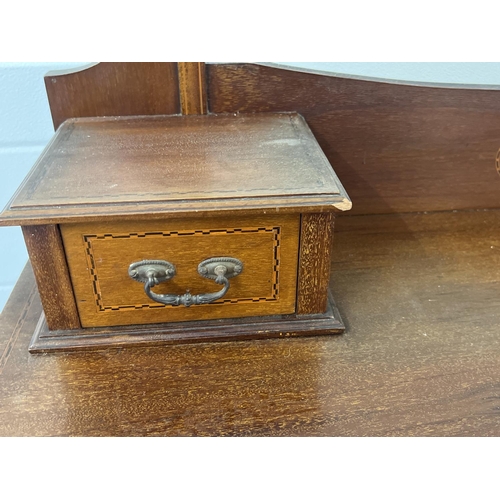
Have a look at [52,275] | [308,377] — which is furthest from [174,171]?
[308,377]

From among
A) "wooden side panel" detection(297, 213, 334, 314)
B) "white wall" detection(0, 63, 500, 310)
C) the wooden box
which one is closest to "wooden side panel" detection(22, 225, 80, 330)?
the wooden box

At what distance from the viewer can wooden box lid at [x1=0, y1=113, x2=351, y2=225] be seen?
1.77 ft

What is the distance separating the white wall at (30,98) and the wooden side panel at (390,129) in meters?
0.07

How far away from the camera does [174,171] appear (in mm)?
604

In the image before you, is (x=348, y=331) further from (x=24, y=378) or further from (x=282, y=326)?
(x=24, y=378)

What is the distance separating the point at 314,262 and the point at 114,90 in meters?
0.40

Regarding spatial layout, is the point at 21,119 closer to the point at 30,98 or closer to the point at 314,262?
the point at 30,98

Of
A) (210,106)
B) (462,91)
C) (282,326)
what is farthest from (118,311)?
(462,91)

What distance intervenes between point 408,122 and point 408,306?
298 millimetres

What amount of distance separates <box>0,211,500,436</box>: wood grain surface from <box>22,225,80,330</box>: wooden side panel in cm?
5

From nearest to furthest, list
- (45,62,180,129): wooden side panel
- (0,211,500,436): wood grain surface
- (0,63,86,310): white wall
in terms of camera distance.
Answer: (0,211,500,436): wood grain surface
(45,62,180,129): wooden side panel
(0,63,86,310): white wall

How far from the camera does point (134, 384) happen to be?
1.91 ft

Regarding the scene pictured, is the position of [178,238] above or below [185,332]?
above

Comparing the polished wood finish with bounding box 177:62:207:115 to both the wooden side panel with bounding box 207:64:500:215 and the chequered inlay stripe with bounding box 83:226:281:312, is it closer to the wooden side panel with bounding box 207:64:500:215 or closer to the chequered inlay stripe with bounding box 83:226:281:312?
the wooden side panel with bounding box 207:64:500:215
